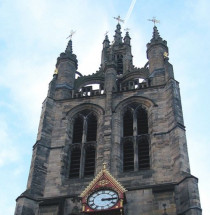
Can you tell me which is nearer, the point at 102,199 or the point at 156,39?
the point at 102,199

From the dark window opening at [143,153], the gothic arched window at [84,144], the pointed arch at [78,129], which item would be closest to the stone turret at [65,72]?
the pointed arch at [78,129]

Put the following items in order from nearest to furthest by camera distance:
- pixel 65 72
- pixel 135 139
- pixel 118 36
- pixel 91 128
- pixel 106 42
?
pixel 135 139
pixel 91 128
pixel 65 72
pixel 106 42
pixel 118 36

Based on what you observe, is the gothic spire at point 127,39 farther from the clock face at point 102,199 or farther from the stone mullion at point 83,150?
the clock face at point 102,199

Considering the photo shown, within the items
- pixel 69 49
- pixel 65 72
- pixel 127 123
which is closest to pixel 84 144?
pixel 127 123

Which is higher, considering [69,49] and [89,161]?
[69,49]

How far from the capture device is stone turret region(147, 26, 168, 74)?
34031mm

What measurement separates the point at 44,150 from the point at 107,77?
7640 millimetres

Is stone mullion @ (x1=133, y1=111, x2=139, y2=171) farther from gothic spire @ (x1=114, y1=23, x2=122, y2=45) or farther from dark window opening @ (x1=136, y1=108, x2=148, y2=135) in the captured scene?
gothic spire @ (x1=114, y1=23, x2=122, y2=45)

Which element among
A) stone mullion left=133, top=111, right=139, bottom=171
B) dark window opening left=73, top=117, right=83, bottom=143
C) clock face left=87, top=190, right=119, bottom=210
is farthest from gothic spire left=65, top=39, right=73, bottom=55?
clock face left=87, top=190, right=119, bottom=210

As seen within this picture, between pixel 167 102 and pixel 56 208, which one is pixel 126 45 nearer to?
pixel 167 102

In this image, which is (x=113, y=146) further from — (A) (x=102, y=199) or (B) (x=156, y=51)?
(B) (x=156, y=51)

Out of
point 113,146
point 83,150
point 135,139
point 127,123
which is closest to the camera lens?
point 113,146

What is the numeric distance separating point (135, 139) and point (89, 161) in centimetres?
279

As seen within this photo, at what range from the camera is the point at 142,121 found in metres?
30.1
